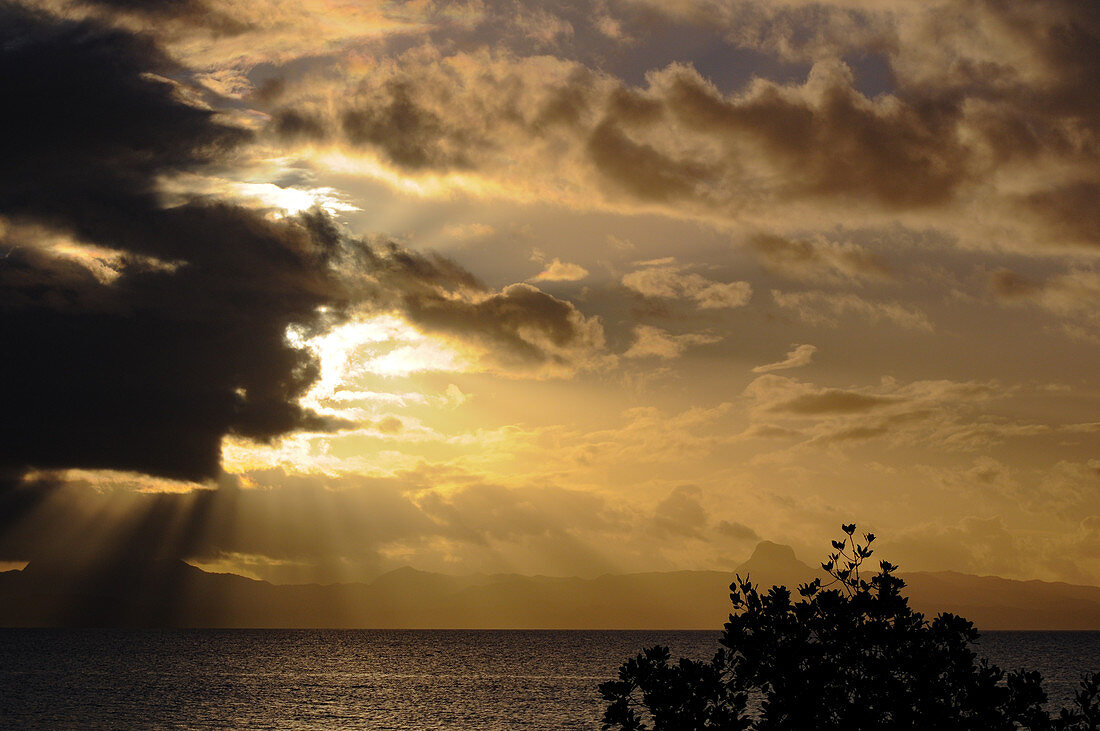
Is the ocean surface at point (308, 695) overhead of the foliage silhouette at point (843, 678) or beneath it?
beneath

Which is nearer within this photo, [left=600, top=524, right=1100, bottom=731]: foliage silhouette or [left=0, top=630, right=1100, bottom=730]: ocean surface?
[left=600, top=524, right=1100, bottom=731]: foliage silhouette

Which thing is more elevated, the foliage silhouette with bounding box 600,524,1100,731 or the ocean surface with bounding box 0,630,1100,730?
the foliage silhouette with bounding box 600,524,1100,731

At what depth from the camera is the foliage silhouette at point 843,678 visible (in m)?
17.3

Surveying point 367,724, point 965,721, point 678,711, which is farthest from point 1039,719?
point 367,724

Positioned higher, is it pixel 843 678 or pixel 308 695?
pixel 843 678

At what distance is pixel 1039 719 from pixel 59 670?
641 feet

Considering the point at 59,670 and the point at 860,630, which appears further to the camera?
the point at 59,670

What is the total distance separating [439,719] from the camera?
Result: 97.6m

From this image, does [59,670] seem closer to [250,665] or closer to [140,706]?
[250,665]

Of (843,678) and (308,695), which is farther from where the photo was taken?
(308,695)

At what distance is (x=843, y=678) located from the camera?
18.1m

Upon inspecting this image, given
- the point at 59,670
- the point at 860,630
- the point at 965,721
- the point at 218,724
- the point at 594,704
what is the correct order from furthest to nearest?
the point at 59,670 → the point at 594,704 → the point at 218,724 → the point at 860,630 → the point at 965,721

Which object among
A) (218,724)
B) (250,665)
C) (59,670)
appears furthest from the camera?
(250,665)

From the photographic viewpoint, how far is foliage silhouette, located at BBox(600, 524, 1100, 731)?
680 inches
